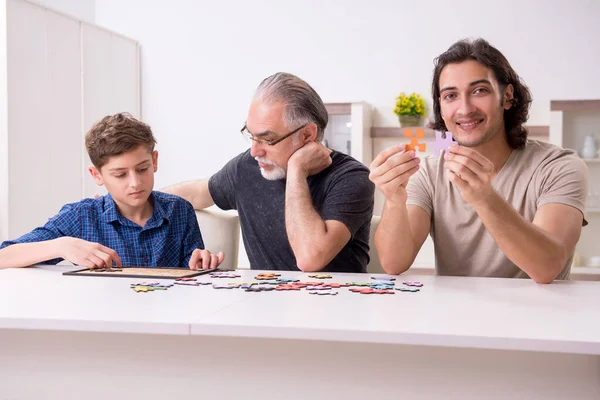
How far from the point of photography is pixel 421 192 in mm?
2336

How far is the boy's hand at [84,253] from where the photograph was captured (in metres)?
2.12

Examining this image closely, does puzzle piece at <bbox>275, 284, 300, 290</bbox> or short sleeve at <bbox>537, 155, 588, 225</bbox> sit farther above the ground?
short sleeve at <bbox>537, 155, 588, 225</bbox>

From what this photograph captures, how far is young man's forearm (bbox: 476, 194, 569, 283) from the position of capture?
1.86 m

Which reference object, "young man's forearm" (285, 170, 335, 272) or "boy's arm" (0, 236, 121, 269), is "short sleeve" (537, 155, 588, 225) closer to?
"young man's forearm" (285, 170, 335, 272)

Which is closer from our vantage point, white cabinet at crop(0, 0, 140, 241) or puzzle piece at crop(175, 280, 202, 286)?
puzzle piece at crop(175, 280, 202, 286)

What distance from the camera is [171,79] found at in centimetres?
583

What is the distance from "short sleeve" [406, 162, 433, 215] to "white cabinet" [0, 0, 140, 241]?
9.86 ft

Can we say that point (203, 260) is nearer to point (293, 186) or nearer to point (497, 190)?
point (293, 186)

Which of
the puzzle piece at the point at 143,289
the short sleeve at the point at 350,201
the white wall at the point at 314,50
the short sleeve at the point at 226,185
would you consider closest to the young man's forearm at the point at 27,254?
the puzzle piece at the point at 143,289

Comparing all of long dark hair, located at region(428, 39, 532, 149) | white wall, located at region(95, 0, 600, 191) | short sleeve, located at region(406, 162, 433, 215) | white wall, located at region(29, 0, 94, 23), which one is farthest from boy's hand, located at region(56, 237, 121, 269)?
white wall, located at region(29, 0, 94, 23)

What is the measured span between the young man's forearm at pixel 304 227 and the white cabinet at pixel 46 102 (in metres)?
2.72

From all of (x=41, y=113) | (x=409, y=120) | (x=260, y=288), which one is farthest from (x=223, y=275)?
(x=409, y=120)

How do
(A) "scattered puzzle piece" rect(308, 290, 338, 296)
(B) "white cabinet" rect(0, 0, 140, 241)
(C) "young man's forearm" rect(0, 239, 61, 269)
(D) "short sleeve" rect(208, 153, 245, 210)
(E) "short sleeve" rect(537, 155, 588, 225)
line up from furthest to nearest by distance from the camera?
(B) "white cabinet" rect(0, 0, 140, 241), (D) "short sleeve" rect(208, 153, 245, 210), (C) "young man's forearm" rect(0, 239, 61, 269), (E) "short sleeve" rect(537, 155, 588, 225), (A) "scattered puzzle piece" rect(308, 290, 338, 296)

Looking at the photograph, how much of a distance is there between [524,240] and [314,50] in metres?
3.86
